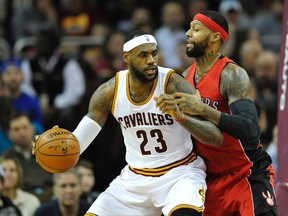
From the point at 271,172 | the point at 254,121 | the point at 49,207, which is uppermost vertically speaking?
the point at 254,121

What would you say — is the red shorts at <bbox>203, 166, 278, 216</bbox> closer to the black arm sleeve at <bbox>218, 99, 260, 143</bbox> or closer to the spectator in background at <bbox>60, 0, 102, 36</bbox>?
the black arm sleeve at <bbox>218, 99, 260, 143</bbox>

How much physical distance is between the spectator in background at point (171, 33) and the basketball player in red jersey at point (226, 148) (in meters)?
6.30

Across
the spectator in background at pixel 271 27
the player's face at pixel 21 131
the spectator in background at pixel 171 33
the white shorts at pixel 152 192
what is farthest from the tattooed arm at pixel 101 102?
the spectator in background at pixel 271 27

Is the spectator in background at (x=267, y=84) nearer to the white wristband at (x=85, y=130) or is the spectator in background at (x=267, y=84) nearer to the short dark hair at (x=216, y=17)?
the short dark hair at (x=216, y=17)

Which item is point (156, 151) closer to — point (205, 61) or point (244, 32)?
point (205, 61)

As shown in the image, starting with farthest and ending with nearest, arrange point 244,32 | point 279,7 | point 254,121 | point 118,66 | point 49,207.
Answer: point 279,7 → point 244,32 → point 118,66 → point 49,207 → point 254,121

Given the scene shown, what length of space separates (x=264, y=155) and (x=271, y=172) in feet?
0.61

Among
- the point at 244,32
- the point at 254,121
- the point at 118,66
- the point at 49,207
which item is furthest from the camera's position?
the point at 244,32

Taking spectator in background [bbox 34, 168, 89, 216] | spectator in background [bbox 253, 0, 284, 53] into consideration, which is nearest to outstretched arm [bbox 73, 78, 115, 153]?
spectator in background [bbox 34, 168, 89, 216]

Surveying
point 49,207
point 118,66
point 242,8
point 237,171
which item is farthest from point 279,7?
point 237,171

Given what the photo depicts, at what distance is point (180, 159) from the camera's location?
827 centimetres

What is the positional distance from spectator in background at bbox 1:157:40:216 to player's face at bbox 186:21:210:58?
12.4 ft

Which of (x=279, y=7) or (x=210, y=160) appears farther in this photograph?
(x=279, y=7)

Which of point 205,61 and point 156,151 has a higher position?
point 205,61
